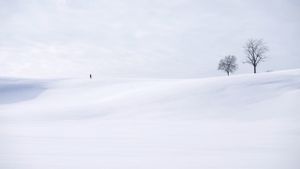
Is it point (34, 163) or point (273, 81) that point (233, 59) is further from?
point (34, 163)

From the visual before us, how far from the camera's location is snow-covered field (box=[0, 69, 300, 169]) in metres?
6.69

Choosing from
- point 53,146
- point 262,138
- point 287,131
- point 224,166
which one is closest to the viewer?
point 224,166

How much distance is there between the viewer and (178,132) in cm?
1202

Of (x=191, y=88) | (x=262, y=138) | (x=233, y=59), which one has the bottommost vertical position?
(x=262, y=138)

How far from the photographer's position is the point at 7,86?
151ft

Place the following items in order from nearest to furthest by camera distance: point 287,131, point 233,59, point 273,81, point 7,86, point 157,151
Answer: point 157,151, point 287,131, point 273,81, point 7,86, point 233,59

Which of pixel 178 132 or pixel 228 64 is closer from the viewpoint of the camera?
pixel 178 132

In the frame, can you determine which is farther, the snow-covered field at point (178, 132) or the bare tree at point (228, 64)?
the bare tree at point (228, 64)

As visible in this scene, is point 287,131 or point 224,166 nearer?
point 224,166

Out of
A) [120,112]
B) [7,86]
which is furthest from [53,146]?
[7,86]

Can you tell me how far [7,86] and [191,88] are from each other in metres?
36.0

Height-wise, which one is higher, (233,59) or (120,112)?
(233,59)

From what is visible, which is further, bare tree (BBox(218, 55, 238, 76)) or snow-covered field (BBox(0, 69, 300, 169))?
bare tree (BBox(218, 55, 238, 76))

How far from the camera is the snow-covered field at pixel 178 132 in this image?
6688mm
